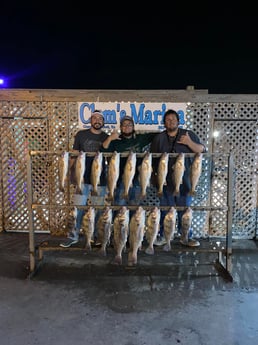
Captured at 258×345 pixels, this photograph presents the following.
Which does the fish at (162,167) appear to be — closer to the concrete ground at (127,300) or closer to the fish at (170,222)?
the fish at (170,222)

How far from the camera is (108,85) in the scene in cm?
4222

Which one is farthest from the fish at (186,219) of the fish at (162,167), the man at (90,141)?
the man at (90,141)

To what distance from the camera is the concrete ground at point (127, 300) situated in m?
3.18

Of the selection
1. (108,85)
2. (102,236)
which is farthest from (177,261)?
(108,85)

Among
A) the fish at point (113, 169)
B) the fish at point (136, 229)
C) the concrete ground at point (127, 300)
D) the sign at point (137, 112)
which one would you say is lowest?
the concrete ground at point (127, 300)

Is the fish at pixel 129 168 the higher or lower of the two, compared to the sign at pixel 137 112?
lower

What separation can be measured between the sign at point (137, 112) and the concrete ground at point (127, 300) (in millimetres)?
2335

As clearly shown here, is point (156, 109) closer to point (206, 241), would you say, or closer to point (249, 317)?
point (206, 241)

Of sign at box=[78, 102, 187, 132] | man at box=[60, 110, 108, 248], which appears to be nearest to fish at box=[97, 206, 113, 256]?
man at box=[60, 110, 108, 248]

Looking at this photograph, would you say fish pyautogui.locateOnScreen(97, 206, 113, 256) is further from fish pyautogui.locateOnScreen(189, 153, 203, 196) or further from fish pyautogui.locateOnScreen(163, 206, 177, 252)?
fish pyautogui.locateOnScreen(189, 153, 203, 196)

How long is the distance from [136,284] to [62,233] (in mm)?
2528

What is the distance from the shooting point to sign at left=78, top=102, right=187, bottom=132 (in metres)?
6.14

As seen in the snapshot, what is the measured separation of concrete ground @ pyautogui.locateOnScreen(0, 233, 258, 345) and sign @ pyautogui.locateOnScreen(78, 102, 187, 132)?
2335mm

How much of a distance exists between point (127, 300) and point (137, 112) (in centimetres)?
346
